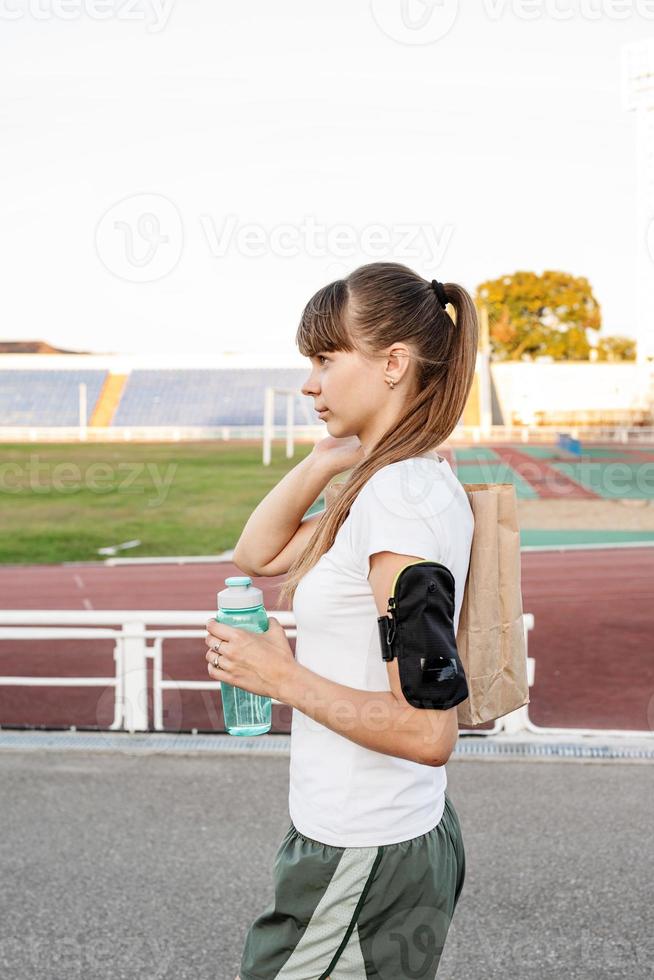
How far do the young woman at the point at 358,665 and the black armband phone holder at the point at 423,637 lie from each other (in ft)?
0.32

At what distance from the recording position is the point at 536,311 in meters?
74.2

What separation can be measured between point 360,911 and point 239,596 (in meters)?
0.57

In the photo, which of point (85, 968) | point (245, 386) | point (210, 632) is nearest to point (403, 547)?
point (210, 632)

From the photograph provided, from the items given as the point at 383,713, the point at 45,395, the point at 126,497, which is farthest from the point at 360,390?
the point at 45,395

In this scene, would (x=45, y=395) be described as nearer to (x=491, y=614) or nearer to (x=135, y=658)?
(x=135, y=658)

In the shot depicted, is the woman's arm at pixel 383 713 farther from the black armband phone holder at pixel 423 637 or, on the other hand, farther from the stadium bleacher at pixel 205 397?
the stadium bleacher at pixel 205 397

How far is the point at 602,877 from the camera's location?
13.3 ft

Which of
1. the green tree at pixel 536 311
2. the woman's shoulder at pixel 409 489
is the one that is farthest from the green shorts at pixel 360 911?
the green tree at pixel 536 311

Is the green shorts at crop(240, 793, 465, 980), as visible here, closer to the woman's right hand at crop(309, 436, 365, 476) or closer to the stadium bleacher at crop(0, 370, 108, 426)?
the woman's right hand at crop(309, 436, 365, 476)

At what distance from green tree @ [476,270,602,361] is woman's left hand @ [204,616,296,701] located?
73.2 metres

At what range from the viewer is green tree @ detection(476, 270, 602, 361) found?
73125mm

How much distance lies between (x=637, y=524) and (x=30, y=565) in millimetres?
11153

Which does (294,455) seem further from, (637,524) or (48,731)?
(48,731)

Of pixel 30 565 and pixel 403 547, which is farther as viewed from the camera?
pixel 30 565
